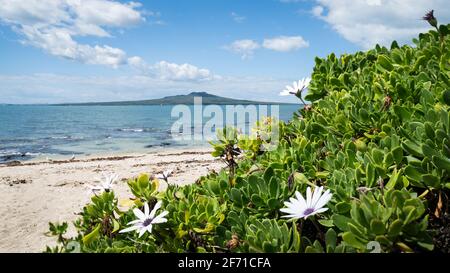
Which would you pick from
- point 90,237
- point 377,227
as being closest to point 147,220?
point 90,237

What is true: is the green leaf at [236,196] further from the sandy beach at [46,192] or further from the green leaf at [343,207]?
the sandy beach at [46,192]

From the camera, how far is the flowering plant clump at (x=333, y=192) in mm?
1289

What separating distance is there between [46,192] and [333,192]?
12.6 m

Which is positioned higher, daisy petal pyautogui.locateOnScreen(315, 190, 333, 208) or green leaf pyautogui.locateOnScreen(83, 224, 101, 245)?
daisy petal pyautogui.locateOnScreen(315, 190, 333, 208)

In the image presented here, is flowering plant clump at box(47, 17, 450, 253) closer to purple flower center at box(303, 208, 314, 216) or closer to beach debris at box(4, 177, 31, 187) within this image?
purple flower center at box(303, 208, 314, 216)

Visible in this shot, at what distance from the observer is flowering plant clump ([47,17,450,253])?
129 cm

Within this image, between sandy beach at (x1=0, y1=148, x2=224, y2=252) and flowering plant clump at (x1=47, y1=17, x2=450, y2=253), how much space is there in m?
3.52

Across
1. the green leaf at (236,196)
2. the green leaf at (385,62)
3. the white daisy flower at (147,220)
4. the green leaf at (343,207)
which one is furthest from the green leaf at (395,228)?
the green leaf at (385,62)

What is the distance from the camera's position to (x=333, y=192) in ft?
5.33

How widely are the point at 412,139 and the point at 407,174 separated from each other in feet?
0.72

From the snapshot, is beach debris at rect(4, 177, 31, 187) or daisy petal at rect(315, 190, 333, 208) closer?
daisy petal at rect(315, 190, 333, 208)

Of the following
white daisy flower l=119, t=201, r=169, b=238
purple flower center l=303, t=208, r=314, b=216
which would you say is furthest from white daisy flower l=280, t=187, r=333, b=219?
white daisy flower l=119, t=201, r=169, b=238

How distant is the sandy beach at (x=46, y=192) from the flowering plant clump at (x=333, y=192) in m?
3.52
